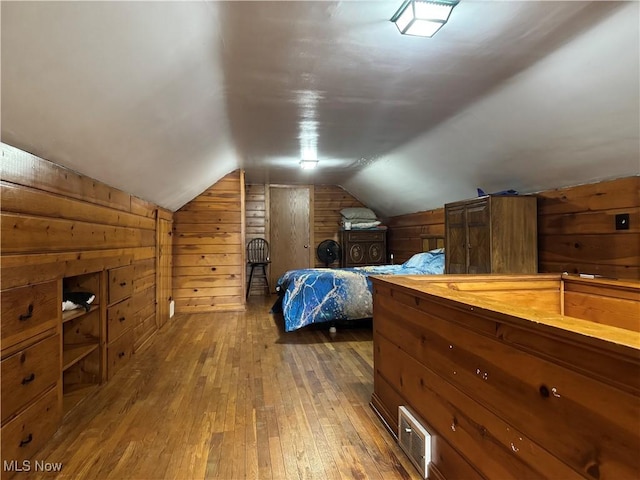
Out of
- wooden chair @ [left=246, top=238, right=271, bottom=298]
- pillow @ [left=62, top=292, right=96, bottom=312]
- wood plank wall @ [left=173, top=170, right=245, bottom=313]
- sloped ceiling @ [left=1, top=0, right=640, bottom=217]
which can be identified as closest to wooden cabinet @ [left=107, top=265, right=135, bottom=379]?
pillow @ [left=62, top=292, right=96, bottom=312]

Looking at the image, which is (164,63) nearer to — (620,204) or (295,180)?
(620,204)

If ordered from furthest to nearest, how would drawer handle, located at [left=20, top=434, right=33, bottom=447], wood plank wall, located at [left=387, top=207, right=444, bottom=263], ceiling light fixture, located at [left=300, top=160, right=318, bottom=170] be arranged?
wood plank wall, located at [left=387, top=207, right=444, bottom=263], ceiling light fixture, located at [left=300, top=160, right=318, bottom=170], drawer handle, located at [left=20, top=434, right=33, bottom=447]

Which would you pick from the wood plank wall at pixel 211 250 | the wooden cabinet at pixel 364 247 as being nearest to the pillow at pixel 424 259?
the wooden cabinet at pixel 364 247

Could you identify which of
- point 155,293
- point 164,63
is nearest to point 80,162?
point 164,63

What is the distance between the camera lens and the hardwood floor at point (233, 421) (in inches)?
71.6

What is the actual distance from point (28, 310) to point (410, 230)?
5312mm

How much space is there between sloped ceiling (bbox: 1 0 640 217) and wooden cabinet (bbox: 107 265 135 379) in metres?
0.81

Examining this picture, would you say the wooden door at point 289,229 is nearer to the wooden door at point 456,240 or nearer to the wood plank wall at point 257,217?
the wood plank wall at point 257,217

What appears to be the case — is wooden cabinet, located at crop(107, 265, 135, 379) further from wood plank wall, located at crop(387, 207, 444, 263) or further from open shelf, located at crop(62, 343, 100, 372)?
wood plank wall, located at crop(387, 207, 444, 263)

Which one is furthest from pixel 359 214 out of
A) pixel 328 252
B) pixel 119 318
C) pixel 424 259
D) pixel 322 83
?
pixel 119 318

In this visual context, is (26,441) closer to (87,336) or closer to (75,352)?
(75,352)

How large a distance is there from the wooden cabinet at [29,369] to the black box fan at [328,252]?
544cm

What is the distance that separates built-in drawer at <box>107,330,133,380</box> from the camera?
297 cm

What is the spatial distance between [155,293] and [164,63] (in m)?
3.21
